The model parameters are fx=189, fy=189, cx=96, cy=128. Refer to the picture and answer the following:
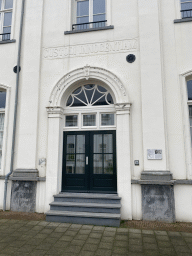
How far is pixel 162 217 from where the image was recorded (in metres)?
4.68

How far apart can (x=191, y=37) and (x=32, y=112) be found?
208 inches

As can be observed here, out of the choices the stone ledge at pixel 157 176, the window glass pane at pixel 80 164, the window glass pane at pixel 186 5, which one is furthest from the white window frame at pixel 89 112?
A: the window glass pane at pixel 186 5

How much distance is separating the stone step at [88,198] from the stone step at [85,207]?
0.18 meters

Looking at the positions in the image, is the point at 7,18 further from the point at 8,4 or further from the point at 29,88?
the point at 29,88

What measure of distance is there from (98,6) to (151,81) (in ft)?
11.2

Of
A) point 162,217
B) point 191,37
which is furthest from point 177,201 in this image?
point 191,37

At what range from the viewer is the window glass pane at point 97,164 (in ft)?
18.7

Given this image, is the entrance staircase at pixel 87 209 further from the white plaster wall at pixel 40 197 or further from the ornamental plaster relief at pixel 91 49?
the ornamental plaster relief at pixel 91 49

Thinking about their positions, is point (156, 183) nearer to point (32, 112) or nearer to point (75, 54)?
point (32, 112)

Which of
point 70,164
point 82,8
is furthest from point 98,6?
point 70,164

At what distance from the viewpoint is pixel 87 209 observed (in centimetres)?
484

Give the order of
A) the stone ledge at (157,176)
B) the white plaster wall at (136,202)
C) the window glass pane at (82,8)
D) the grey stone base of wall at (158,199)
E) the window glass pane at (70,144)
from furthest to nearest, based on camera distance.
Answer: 1. the window glass pane at (82,8)
2. the window glass pane at (70,144)
3. the white plaster wall at (136,202)
4. the stone ledge at (157,176)
5. the grey stone base of wall at (158,199)

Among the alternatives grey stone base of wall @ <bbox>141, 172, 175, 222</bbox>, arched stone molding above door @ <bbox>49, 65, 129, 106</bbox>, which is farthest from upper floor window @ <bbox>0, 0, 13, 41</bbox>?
grey stone base of wall @ <bbox>141, 172, 175, 222</bbox>

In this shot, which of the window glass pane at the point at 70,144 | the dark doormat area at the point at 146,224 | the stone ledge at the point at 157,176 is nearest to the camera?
the dark doormat area at the point at 146,224
